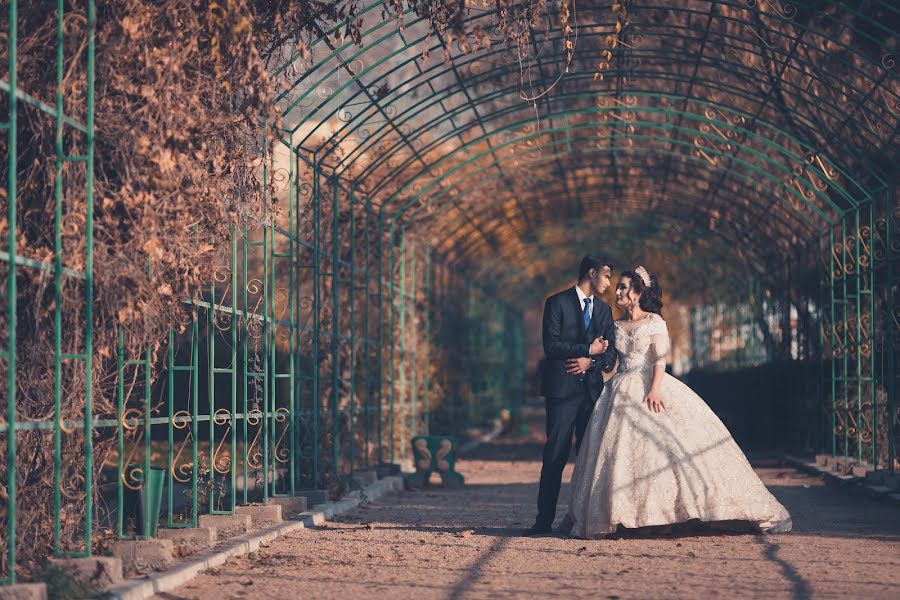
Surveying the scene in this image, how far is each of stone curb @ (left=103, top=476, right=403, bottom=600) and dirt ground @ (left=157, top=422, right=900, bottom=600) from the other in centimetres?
8

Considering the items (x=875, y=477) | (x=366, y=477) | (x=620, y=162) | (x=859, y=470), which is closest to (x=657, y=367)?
(x=875, y=477)

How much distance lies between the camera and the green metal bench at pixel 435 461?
1428 cm

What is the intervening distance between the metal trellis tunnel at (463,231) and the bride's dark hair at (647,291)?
160 cm

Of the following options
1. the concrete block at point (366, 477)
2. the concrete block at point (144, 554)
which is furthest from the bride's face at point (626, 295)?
the concrete block at point (366, 477)

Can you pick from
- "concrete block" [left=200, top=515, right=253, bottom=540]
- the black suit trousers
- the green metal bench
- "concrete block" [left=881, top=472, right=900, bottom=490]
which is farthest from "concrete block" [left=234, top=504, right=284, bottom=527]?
"concrete block" [left=881, top=472, right=900, bottom=490]

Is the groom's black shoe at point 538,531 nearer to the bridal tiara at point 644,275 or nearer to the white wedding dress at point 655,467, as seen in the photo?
the white wedding dress at point 655,467

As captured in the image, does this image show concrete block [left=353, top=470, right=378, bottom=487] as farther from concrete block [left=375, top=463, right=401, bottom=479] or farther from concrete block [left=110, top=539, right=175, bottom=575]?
concrete block [left=110, top=539, right=175, bottom=575]

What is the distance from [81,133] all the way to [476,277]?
2016cm

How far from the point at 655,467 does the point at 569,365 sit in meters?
0.89

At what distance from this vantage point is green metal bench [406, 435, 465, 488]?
46.9 feet

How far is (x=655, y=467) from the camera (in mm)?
8477

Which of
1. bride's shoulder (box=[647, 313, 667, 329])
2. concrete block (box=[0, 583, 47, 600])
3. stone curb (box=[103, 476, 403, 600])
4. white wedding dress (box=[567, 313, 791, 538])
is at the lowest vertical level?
stone curb (box=[103, 476, 403, 600])

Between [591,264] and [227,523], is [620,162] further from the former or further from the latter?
[227,523]

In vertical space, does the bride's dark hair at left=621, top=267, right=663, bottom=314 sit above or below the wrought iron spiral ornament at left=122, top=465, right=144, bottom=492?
above
